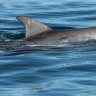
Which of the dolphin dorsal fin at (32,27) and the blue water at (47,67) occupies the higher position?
the dolphin dorsal fin at (32,27)

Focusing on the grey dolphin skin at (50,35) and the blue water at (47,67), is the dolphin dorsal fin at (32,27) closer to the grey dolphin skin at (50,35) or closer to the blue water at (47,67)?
Answer: the grey dolphin skin at (50,35)

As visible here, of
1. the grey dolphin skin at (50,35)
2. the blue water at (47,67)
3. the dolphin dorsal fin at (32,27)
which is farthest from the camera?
the dolphin dorsal fin at (32,27)

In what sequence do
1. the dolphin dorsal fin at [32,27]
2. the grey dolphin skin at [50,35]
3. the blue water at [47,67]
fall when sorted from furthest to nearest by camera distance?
the dolphin dorsal fin at [32,27] → the grey dolphin skin at [50,35] → the blue water at [47,67]

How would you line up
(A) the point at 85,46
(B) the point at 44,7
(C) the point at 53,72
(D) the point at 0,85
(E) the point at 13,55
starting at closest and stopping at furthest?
(D) the point at 0,85, (C) the point at 53,72, (E) the point at 13,55, (A) the point at 85,46, (B) the point at 44,7

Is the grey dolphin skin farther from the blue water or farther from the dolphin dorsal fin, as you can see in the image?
the blue water

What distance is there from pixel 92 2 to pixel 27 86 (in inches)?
588

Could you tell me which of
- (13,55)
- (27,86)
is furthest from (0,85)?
(13,55)

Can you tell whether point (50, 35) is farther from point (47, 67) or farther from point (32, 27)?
point (47, 67)

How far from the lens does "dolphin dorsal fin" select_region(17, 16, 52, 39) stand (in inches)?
581

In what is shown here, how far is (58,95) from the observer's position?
9.62 m

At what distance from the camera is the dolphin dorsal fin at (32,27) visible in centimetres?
1477

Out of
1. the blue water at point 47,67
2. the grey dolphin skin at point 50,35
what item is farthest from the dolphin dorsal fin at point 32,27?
the blue water at point 47,67

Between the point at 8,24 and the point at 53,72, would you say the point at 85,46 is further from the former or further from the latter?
the point at 8,24

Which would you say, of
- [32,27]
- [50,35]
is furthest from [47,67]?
[32,27]
